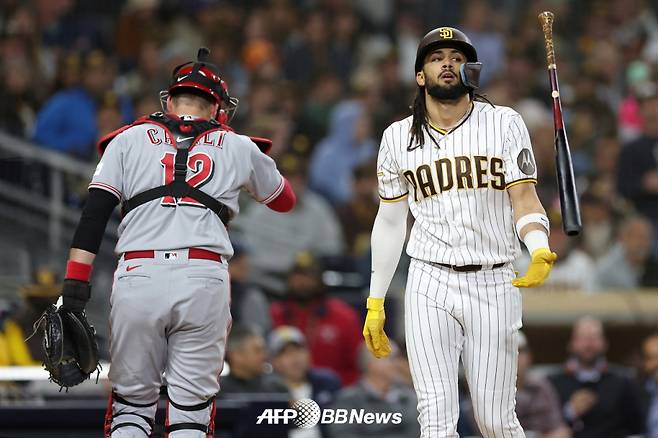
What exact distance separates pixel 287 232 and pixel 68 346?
543cm

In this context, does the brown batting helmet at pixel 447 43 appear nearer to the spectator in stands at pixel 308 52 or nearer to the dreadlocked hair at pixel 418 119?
the dreadlocked hair at pixel 418 119

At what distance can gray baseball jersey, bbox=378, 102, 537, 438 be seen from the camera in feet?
19.5

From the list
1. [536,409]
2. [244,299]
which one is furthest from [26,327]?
[536,409]

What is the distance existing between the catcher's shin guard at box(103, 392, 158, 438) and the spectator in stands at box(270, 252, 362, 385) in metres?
4.07

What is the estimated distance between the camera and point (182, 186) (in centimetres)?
606

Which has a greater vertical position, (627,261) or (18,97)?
(18,97)

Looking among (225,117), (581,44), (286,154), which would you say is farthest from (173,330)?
(581,44)

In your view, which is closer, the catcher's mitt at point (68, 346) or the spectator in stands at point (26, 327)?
the catcher's mitt at point (68, 346)

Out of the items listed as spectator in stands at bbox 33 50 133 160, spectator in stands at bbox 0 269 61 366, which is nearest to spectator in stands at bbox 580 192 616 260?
spectator in stands at bbox 33 50 133 160

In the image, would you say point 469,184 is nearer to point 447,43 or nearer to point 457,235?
point 457,235

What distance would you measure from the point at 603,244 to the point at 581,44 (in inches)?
166

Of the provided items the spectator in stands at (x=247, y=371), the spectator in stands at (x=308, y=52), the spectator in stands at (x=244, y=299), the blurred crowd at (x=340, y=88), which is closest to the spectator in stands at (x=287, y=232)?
the blurred crowd at (x=340, y=88)

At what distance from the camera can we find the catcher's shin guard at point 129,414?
19.7 feet

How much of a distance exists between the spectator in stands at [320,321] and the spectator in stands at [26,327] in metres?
1.82
